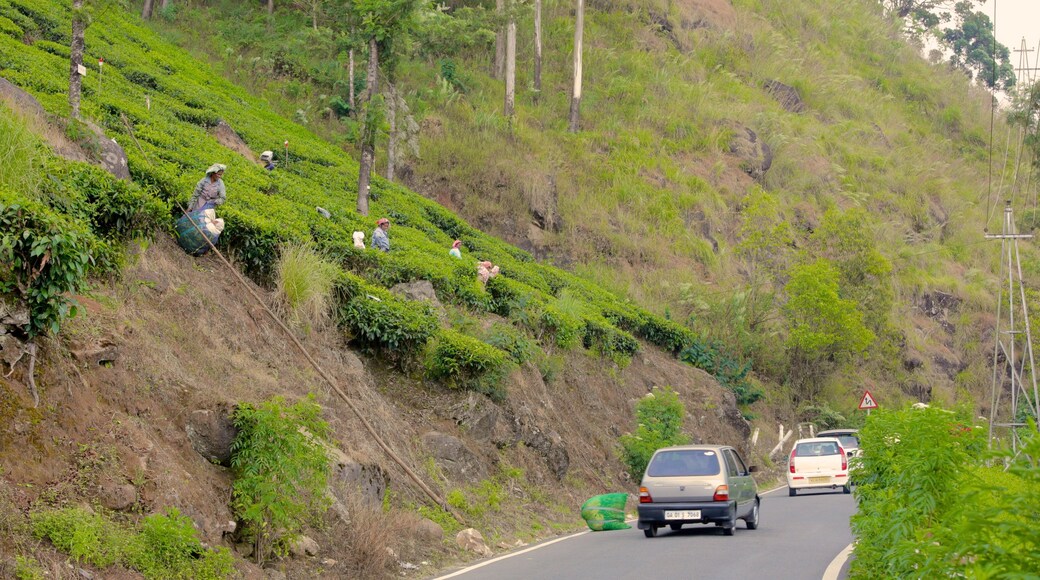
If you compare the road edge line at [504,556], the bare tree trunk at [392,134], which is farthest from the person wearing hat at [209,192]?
the bare tree trunk at [392,134]

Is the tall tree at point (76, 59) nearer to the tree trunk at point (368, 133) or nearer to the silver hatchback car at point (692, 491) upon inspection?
the tree trunk at point (368, 133)

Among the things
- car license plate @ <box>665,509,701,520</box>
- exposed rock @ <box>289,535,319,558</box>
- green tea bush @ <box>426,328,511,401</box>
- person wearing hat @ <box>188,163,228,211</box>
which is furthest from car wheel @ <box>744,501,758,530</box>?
person wearing hat @ <box>188,163,228,211</box>

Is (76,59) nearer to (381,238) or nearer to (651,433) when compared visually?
(381,238)

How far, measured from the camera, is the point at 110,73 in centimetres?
3150

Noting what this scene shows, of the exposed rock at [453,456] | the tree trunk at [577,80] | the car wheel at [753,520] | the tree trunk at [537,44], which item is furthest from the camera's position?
the tree trunk at [537,44]

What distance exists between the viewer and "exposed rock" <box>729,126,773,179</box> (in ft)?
186

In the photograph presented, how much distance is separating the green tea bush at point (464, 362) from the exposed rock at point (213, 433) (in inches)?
329

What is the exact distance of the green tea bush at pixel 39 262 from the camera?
10352 millimetres

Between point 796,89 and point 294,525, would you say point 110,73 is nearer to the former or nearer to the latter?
point 294,525

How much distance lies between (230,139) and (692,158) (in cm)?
2928

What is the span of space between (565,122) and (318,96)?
13.2 meters

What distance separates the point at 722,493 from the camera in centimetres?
1689

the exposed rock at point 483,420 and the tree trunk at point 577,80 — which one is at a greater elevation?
the tree trunk at point 577,80

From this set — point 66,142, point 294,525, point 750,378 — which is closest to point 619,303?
point 750,378
